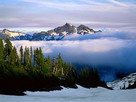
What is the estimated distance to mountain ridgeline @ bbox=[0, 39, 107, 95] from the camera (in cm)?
4448

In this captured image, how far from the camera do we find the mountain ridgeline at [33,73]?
44.5 meters

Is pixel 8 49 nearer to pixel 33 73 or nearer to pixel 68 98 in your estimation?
pixel 33 73

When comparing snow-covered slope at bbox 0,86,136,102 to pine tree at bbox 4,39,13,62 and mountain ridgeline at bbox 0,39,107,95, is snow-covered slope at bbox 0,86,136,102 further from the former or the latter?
pine tree at bbox 4,39,13,62

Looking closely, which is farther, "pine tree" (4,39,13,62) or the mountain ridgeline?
"pine tree" (4,39,13,62)

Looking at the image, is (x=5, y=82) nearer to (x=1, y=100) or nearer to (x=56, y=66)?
(x=1, y=100)

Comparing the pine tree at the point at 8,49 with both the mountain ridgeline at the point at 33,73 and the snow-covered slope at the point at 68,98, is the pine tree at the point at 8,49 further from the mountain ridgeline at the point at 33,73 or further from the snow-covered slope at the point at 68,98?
the snow-covered slope at the point at 68,98

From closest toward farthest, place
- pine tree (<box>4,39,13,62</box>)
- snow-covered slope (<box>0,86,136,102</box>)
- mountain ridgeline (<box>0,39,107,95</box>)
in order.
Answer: snow-covered slope (<box>0,86,136,102</box>), mountain ridgeline (<box>0,39,107,95</box>), pine tree (<box>4,39,13,62</box>)

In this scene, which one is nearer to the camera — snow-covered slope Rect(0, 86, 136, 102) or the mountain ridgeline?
snow-covered slope Rect(0, 86, 136, 102)

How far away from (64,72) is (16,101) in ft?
342

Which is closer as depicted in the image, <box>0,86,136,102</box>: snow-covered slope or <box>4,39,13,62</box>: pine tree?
<box>0,86,136,102</box>: snow-covered slope

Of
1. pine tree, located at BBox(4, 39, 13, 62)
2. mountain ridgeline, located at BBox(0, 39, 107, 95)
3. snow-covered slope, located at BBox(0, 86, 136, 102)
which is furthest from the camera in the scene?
pine tree, located at BBox(4, 39, 13, 62)

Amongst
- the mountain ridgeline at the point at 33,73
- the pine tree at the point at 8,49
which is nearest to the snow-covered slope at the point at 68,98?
the mountain ridgeline at the point at 33,73

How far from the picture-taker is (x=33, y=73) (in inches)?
2355

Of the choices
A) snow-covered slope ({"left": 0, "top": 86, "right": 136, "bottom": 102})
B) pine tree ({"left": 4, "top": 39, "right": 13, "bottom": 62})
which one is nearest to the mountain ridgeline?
pine tree ({"left": 4, "top": 39, "right": 13, "bottom": 62})
